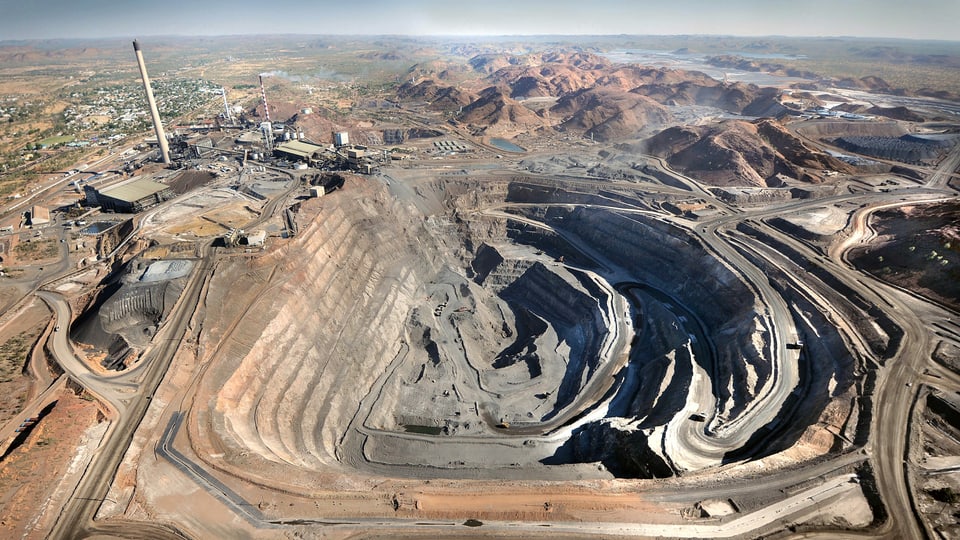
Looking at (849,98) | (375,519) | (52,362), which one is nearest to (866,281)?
(375,519)

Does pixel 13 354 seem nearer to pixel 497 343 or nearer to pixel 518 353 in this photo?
pixel 497 343

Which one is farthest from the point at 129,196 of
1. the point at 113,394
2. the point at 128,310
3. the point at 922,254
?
the point at 922,254

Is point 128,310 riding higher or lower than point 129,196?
lower

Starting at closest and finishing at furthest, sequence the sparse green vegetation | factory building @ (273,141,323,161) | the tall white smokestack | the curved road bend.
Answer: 1. the curved road bend
2. the sparse green vegetation
3. the tall white smokestack
4. factory building @ (273,141,323,161)

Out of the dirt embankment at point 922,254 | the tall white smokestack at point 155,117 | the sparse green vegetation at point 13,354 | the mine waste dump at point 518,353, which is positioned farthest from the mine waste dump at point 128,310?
the dirt embankment at point 922,254

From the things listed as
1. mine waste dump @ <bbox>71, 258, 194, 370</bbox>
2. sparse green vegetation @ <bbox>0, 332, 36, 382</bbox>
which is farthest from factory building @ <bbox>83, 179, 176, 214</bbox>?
sparse green vegetation @ <bbox>0, 332, 36, 382</bbox>

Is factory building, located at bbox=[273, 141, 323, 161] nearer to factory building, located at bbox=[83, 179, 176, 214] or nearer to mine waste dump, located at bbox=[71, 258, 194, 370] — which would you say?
factory building, located at bbox=[83, 179, 176, 214]

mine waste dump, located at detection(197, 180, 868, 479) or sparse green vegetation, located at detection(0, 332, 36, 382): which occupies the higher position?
sparse green vegetation, located at detection(0, 332, 36, 382)
